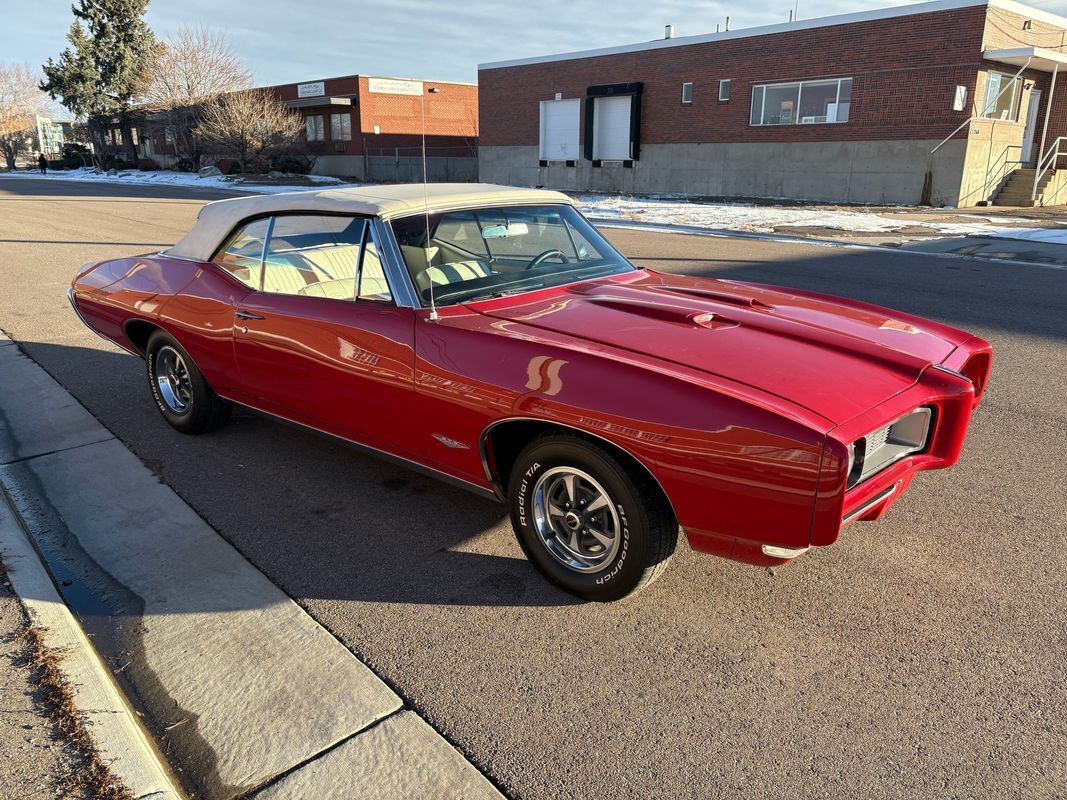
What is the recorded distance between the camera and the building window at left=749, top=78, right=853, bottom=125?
27.2 meters

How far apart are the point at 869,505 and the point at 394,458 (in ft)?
6.82

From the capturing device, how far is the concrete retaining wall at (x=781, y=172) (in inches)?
1002

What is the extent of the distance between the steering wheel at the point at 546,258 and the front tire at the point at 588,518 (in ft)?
4.14

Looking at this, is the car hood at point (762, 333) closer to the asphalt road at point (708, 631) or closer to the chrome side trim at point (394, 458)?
the chrome side trim at point (394, 458)

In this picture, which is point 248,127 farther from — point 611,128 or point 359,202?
point 359,202

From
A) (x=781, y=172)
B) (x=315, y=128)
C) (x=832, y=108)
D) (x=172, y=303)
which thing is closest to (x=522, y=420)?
(x=172, y=303)

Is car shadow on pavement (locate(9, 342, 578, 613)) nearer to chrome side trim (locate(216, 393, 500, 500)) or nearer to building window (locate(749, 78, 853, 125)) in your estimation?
chrome side trim (locate(216, 393, 500, 500))

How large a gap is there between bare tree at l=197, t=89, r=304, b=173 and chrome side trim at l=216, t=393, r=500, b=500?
42.9m

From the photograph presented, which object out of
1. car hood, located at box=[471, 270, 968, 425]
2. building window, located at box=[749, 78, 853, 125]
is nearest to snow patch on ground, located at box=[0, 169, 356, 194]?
building window, located at box=[749, 78, 853, 125]

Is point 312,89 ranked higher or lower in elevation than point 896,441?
higher

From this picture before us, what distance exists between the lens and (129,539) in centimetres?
386

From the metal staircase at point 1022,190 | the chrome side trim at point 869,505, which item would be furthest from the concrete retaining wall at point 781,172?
the chrome side trim at point 869,505

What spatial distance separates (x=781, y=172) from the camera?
29172 millimetres

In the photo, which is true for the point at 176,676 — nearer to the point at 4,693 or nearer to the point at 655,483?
the point at 4,693
